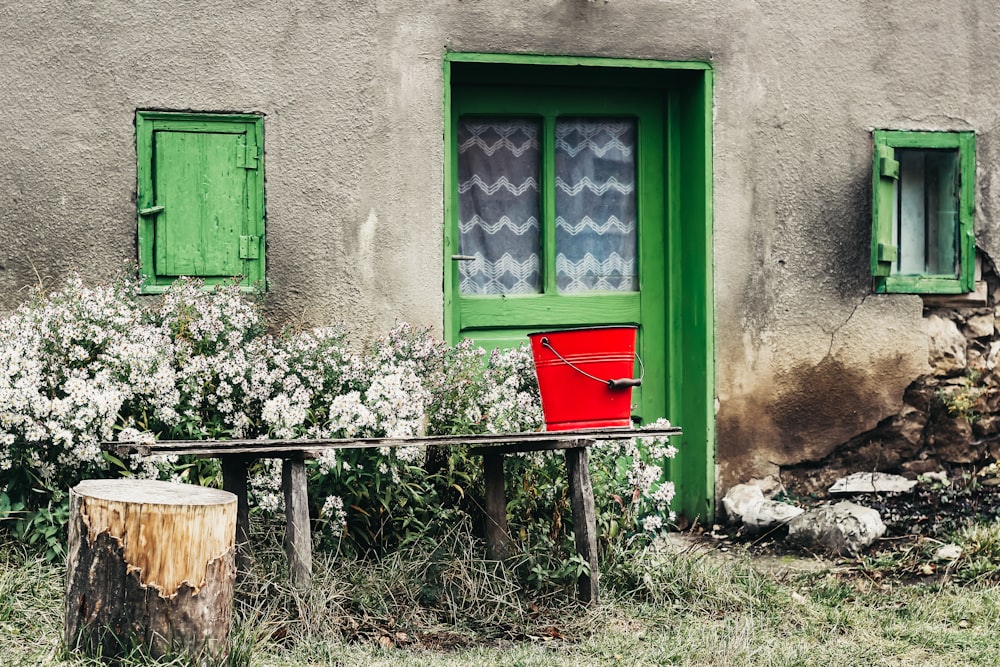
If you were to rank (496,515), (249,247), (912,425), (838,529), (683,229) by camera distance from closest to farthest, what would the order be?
(496,515)
(249,247)
(838,529)
(683,229)
(912,425)

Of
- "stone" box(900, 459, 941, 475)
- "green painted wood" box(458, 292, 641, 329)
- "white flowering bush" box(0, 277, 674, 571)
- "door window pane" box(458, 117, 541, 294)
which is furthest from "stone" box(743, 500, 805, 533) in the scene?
"door window pane" box(458, 117, 541, 294)

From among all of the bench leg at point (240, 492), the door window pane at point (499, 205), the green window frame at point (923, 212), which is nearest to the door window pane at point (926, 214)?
the green window frame at point (923, 212)

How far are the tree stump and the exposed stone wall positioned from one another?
11.2 feet

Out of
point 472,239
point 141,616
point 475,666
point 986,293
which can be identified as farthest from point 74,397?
point 986,293

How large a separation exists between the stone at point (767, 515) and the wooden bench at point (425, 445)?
4.44ft

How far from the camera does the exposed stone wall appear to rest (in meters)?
5.93

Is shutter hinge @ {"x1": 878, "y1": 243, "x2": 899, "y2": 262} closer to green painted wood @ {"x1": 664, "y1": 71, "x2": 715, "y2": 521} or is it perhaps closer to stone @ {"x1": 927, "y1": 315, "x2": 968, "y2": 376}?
stone @ {"x1": 927, "y1": 315, "x2": 968, "y2": 376}

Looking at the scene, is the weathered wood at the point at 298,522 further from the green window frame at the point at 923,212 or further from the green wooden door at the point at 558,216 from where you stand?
the green window frame at the point at 923,212

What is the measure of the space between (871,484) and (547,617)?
2334 millimetres

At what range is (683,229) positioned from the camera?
19.3 ft

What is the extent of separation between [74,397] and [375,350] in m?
1.29

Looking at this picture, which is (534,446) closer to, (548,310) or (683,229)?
(548,310)

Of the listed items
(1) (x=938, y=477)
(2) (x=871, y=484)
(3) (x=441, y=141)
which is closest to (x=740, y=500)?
(2) (x=871, y=484)

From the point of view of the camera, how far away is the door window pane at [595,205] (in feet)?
19.0
